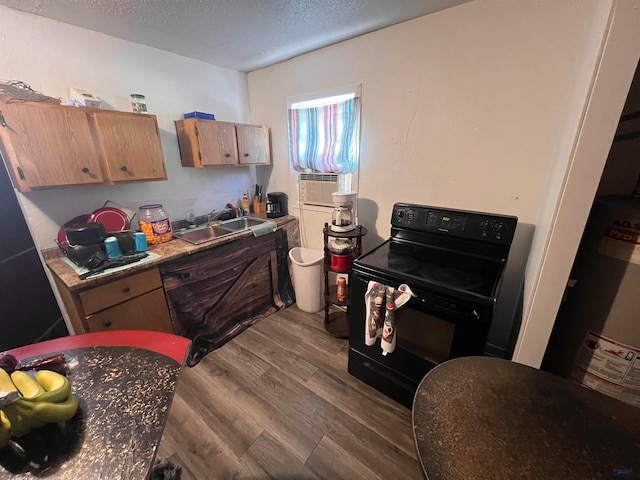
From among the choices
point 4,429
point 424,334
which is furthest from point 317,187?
point 4,429

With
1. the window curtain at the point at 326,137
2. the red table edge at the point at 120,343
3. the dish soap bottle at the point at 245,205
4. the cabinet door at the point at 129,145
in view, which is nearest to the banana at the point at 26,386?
the red table edge at the point at 120,343

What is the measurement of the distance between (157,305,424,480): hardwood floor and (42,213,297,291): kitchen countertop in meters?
0.83

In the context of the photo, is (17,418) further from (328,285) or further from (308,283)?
(308,283)

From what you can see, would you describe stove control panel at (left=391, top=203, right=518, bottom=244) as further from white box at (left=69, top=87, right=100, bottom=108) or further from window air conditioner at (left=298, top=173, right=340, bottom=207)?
white box at (left=69, top=87, right=100, bottom=108)

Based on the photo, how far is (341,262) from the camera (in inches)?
79.1

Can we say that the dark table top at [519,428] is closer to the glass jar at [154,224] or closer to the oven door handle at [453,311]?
the oven door handle at [453,311]

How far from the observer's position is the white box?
161cm

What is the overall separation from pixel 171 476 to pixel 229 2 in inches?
94.6

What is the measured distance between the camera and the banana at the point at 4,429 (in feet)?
1.72

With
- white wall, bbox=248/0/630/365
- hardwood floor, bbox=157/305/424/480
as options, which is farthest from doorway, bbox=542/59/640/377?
hardwood floor, bbox=157/305/424/480

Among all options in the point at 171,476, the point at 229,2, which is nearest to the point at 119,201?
the point at 229,2

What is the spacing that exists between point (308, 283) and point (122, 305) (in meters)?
1.38

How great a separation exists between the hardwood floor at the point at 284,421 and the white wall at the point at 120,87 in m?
1.40

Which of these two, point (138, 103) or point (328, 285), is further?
point (328, 285)
